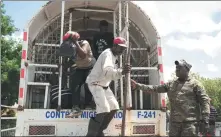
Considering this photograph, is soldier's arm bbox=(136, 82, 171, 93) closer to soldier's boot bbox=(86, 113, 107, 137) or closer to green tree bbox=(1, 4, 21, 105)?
soldier's boot bbox=(86, 113, 107, 137)

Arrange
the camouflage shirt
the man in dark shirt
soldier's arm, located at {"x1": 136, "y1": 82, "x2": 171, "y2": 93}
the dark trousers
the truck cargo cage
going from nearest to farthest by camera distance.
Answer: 1. the camouflage shirt
2. soldier's arm, located at {"x1": 136, "y1": 82, "x2": 171, "y2": 93}
3. the dark trousers
4. the truck cargo cage
5. the man in dark shirt

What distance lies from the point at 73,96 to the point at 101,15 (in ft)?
8.20

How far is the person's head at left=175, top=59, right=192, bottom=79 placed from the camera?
161 inches

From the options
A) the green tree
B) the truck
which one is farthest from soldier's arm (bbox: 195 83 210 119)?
the green tree

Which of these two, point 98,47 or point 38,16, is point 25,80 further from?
point 98,47

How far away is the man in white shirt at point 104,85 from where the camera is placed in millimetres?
3875

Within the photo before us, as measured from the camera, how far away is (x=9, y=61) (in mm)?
18969

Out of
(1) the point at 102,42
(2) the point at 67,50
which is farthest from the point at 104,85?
(1) the point at 102,42

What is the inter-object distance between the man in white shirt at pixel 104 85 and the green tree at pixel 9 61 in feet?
51.6

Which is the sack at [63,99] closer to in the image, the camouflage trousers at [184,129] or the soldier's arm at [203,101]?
the camouflage trousers at [184,129]

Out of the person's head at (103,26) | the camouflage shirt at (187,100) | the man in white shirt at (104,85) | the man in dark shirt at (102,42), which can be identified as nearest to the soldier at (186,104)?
the camouflage shirt at (187,100)

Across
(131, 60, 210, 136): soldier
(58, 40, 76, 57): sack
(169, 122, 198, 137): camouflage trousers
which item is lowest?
(169, 122, 198, 137): camouflage trousers

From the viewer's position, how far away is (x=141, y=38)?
19.7 ft

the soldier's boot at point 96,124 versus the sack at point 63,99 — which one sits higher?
the sack at point 63,99
